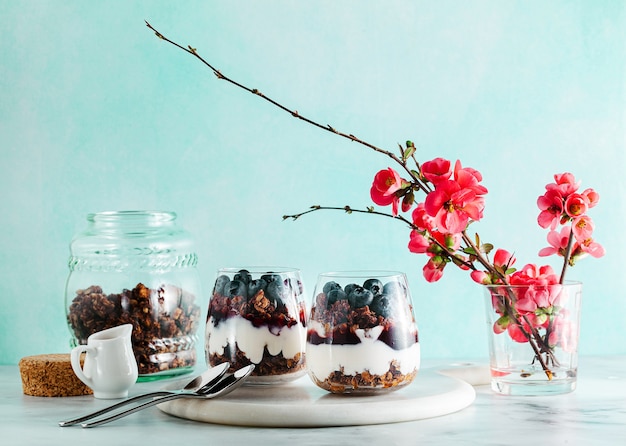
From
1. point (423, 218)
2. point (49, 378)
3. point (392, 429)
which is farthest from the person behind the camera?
point (49, 378)

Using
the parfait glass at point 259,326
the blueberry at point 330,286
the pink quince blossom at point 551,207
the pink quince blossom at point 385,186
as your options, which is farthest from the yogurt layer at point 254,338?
the pink quince blossom at point 551,207

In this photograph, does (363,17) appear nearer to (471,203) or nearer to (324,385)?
(471,203)

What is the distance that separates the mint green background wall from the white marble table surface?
0.45 meters

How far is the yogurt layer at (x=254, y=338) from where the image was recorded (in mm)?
1070

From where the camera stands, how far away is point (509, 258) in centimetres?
114

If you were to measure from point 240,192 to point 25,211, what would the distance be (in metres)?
0.40

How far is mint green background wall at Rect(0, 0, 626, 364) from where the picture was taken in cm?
148

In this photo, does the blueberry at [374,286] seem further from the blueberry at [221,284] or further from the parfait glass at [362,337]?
the blueberry at [221,284]

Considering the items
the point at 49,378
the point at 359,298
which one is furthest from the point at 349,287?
the point at 49,378

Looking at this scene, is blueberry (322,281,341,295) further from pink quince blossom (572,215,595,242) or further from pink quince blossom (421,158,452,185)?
pink quince blossom (572,215,595,242)

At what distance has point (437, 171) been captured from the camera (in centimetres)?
101

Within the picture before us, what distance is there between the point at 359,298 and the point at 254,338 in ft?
0.57

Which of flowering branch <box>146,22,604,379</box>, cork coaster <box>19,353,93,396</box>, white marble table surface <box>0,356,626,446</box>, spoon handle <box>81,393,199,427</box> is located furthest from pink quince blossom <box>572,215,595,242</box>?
cork coaster <box>19,353,93,396</box>

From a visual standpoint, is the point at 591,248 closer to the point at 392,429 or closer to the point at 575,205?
the point at 575,205
